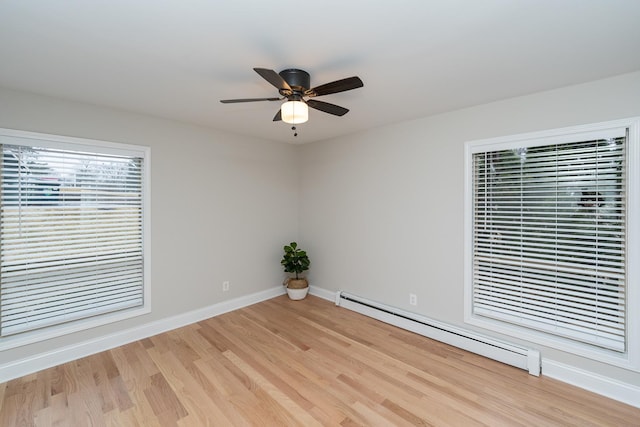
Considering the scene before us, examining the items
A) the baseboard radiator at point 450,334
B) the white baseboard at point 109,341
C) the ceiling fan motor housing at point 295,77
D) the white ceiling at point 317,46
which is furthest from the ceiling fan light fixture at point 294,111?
the white baseboard at point 109,341

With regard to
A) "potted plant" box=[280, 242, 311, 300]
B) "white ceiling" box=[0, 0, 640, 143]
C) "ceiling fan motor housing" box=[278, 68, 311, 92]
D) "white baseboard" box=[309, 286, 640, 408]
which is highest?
"white ceiling" box=[0, 0, 640, 143]

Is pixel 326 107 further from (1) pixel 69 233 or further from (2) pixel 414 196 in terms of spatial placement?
(1) pixel 69 233

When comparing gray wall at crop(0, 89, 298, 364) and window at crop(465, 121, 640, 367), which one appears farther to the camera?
gray wall at crop(0, 89, 298, 364)

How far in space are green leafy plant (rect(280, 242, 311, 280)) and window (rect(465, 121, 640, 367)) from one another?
7.57 ft

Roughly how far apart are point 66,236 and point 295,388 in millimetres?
2597

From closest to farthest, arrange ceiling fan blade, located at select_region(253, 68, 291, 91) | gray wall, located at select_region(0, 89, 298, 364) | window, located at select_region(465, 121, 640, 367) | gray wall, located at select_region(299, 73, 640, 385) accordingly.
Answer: ceiling fan blade, located at select_region(253, 68, 291, 91) → window, located at select_region(465, 121, 640, 367) → gray wall, located at select_region(299, 73, 640, 385) → gray wall, located at select_region(0, 89, 298, 364)

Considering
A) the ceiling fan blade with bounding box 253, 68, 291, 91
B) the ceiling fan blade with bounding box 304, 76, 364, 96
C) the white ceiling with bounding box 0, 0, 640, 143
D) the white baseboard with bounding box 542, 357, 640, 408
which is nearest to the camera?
the white ceiling with bounding box 0, 0, 640, 143

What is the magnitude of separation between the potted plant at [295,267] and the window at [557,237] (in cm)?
229

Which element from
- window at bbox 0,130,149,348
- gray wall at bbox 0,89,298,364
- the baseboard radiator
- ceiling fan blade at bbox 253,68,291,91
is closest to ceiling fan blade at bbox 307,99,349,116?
ceiling fan blade at bbox 253,68,291,91

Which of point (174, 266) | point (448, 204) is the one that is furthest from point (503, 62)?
point (174, 266)

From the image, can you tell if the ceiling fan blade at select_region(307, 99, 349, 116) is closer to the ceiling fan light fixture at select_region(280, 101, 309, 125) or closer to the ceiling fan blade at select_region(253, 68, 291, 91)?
the ceiling fan light fixture at select_region(280, 101, 309, 125)

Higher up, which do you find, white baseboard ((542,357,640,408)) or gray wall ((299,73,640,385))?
gray wall ((299,73,640,385))

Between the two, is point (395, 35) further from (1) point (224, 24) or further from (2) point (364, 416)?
(2) point (364, 416)

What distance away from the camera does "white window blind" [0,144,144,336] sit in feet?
8.12
